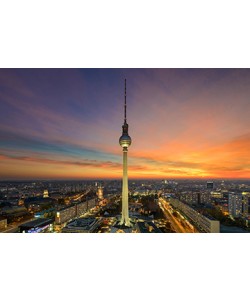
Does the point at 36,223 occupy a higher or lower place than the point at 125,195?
lower

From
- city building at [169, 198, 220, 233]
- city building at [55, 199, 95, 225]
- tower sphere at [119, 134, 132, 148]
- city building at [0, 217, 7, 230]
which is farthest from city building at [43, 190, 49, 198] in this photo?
city building at [169, 198, 220, 233]

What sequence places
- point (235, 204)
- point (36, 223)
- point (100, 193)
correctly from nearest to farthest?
1. point (36, 223)
2. point (235, 204)
3. point (100, 193)

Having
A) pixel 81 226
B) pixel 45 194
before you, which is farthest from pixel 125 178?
pixel 45 194

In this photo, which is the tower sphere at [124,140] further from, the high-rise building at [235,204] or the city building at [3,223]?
the city building at [3,223]

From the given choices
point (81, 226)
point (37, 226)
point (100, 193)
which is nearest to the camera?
point (81, 226)

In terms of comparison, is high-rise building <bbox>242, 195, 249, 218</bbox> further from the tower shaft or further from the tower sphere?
the tower sphere

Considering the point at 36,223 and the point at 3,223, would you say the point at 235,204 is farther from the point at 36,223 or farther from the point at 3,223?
the point at 3,223
